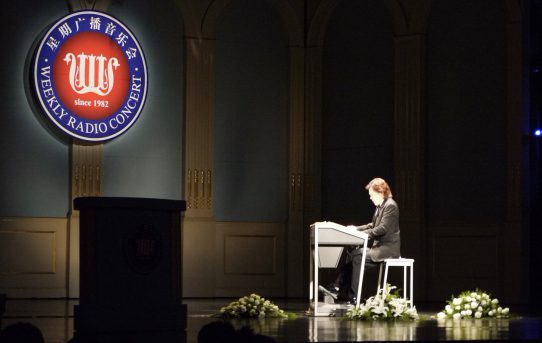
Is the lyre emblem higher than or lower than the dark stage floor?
higher

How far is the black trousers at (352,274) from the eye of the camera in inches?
382

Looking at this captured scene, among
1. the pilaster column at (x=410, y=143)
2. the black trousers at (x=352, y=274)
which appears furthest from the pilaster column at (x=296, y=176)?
the black trousers at (x=352, y=274)

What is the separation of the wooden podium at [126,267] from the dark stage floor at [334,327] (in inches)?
8.9

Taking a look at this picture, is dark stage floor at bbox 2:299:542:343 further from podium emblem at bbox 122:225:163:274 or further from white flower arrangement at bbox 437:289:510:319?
podium emblem at bbox 122:225:163:274

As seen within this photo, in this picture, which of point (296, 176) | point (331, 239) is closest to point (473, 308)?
point (331, 239)

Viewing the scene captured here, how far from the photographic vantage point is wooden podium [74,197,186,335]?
267 inches

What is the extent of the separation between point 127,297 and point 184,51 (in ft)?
19.3

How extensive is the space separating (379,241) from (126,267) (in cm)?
355

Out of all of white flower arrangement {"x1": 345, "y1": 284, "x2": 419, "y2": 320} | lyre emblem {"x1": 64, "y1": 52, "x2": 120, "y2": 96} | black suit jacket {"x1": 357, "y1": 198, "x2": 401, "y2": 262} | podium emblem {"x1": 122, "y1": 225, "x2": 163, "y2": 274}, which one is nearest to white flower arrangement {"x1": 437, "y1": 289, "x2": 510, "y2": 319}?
white flower arrangement {"x1": 345, "y1": 284, "x2": 419, "y2": 320}

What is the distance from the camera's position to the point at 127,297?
6.86 m

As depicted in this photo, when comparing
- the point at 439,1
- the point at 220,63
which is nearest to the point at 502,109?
the point at 439,1

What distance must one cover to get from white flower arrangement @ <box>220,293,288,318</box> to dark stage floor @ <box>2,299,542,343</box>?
163 millimetres

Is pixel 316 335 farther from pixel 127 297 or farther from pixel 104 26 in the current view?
pixel 104 26

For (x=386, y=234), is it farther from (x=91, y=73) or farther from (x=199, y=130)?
(x=91, y=73)
